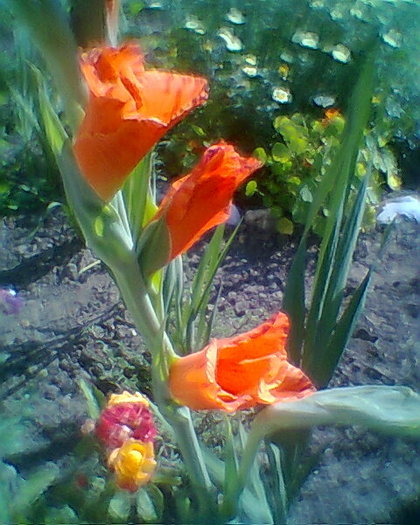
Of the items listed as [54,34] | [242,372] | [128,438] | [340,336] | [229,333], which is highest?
[54,34]

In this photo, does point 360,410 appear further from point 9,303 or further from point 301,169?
point 301,169

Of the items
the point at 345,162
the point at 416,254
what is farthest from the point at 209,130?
the point at 345,162

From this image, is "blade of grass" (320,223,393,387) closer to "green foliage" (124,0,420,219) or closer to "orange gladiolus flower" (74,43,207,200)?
"orange gladiolus flower" (74,43,207,200)

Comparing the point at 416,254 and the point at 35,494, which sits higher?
the point at 35,494

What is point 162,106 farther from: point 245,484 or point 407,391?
point 245,484

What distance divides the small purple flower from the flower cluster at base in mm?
390

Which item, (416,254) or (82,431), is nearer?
(82,431)

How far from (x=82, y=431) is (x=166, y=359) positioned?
1.38ft

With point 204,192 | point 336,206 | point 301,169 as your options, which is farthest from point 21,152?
point 204,192

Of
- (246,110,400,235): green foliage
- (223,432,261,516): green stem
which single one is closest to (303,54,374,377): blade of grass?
(223,432,261,516): green stem

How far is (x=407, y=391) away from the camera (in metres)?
0.58

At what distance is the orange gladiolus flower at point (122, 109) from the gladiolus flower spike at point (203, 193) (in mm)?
44

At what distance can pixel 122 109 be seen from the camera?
45cm

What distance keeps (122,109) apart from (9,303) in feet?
2.77
